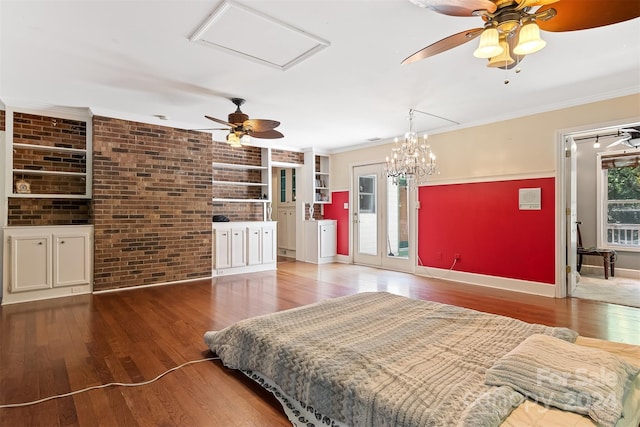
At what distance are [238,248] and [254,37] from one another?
4.09 metres

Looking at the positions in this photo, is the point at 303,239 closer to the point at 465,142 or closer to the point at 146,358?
the point at 465,142

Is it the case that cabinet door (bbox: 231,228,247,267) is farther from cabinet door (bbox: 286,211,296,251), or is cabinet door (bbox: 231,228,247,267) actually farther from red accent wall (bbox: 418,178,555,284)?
red accent wall (bbox: 418,178,555,284)

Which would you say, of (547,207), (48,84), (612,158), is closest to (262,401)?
(48,84)

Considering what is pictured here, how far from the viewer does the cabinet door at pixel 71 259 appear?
4340mm

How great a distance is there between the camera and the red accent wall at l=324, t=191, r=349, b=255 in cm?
732

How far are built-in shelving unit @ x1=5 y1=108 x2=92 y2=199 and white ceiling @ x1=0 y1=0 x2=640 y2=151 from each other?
298 millimetres

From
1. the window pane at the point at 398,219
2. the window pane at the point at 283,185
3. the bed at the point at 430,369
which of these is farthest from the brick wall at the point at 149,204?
the window pane at the point at 398,219

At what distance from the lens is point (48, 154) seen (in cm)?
465

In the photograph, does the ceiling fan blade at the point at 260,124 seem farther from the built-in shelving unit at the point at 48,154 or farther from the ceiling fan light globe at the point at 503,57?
the built-in shelving unit at the point at 48,154

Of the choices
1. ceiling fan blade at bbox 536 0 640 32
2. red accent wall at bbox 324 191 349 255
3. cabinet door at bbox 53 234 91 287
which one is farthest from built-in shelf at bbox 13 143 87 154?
ceiling fan blade at bbox 536 0 640 32

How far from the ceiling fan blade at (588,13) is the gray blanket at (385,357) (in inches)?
67.8

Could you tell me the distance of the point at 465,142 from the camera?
532 centimetres

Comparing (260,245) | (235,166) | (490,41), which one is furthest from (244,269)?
(490,41)

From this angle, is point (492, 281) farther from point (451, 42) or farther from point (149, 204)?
point (149, 204)
